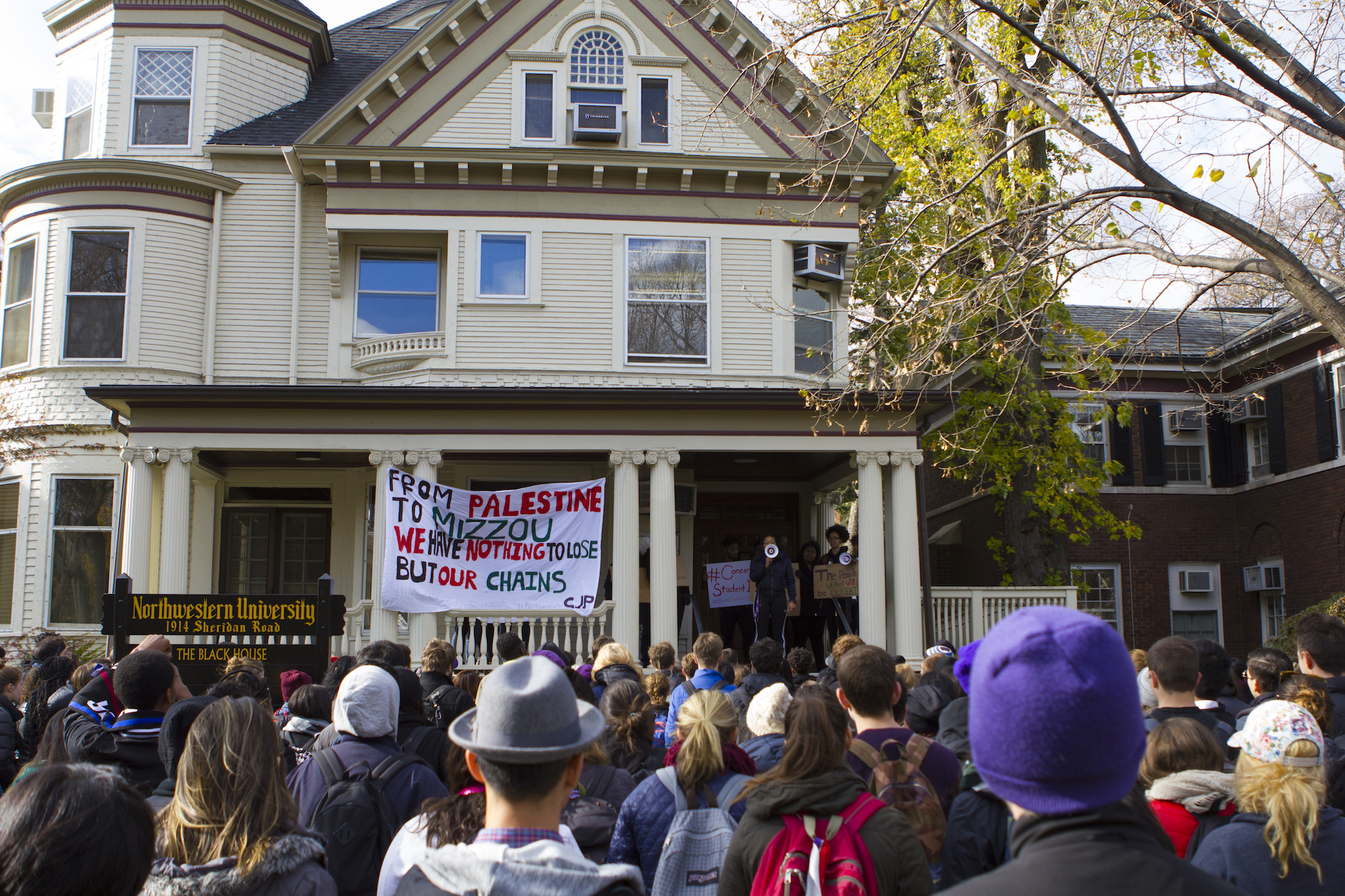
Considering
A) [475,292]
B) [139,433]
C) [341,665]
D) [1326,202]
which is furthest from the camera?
[475,292]

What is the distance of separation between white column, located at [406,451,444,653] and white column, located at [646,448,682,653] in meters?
2.84

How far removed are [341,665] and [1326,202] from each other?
1097cm

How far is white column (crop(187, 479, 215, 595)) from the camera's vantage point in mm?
17000

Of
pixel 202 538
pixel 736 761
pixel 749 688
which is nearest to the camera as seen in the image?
pixel 736 761

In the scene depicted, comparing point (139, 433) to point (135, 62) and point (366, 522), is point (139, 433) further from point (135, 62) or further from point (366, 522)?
point (135, 62)

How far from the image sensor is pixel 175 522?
14.8 meters

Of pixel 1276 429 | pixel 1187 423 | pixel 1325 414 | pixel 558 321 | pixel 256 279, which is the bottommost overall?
pixel 1276 429

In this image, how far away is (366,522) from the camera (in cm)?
1805

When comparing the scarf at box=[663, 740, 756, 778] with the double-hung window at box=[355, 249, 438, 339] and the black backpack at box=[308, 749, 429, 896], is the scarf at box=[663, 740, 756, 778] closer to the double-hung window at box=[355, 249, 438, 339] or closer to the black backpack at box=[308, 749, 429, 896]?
the black backpack at box=[308, 749, 429, 896]

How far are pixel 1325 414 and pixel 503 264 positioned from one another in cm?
1681

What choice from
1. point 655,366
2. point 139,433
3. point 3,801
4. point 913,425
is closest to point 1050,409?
point 913,425

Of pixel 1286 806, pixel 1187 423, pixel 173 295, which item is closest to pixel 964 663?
pixel 1286 806

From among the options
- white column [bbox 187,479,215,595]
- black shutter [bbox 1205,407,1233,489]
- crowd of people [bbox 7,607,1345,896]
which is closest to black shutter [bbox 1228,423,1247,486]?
black shutter [bbox 1205,407,1233,489]

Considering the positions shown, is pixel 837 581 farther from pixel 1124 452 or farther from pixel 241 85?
pixel 241 85
